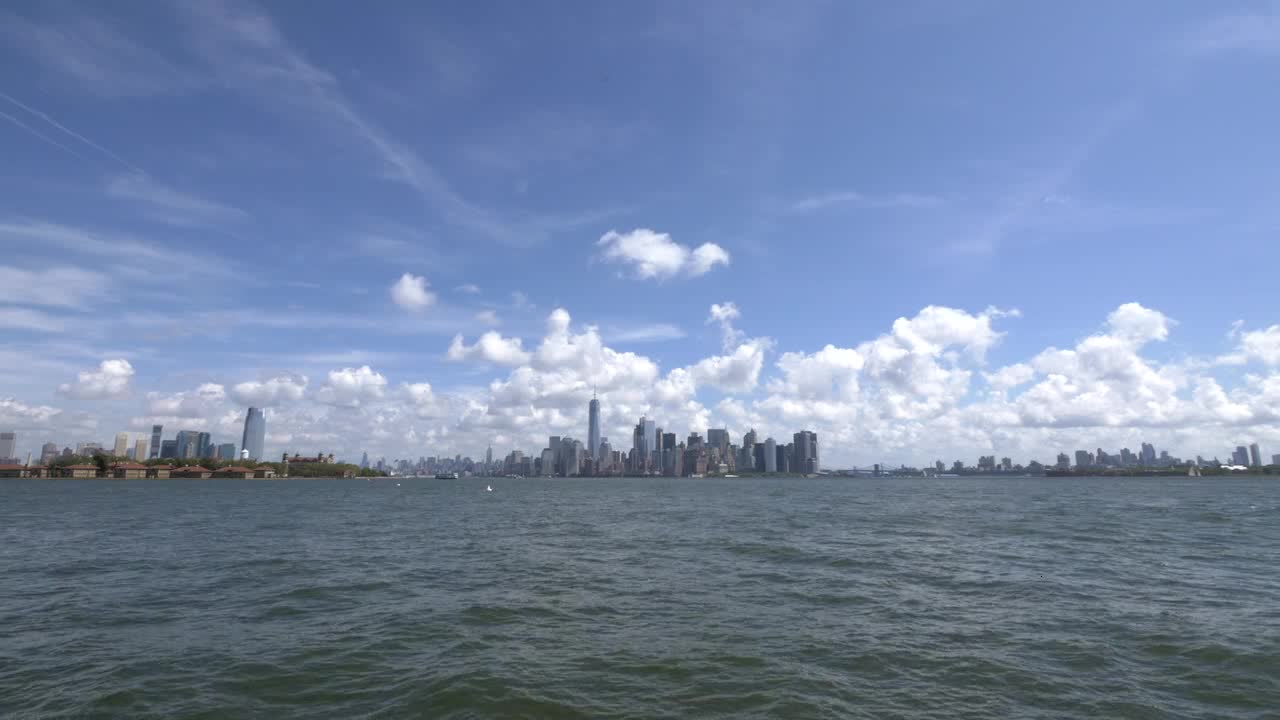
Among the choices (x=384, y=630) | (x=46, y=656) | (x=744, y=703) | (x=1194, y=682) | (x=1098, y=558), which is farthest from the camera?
(x=1098, y=558)

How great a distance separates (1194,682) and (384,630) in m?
26.5

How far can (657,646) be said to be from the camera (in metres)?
21.3

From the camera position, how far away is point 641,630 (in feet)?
76.5

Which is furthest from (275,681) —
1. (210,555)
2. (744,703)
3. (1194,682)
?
(210,555)

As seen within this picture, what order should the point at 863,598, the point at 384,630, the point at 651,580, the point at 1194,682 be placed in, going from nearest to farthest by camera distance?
the point at 1194,682
the point at 384,630
the point at 863,598
the point at 651,580

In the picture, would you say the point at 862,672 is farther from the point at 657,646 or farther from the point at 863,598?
the point at 863,598

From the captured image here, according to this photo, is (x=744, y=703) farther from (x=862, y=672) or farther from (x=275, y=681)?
(x=275, y=681)

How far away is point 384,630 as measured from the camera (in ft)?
76.8

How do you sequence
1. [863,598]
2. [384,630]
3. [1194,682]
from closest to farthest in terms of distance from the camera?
[1194,682], [384,630], [863,598]

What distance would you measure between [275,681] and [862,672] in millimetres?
17471

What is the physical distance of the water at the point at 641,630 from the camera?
16578mm

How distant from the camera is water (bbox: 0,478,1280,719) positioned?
1658 centimetres

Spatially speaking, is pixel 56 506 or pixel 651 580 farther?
pixel 56 506

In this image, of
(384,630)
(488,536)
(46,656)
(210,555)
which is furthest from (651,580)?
(210,555)
